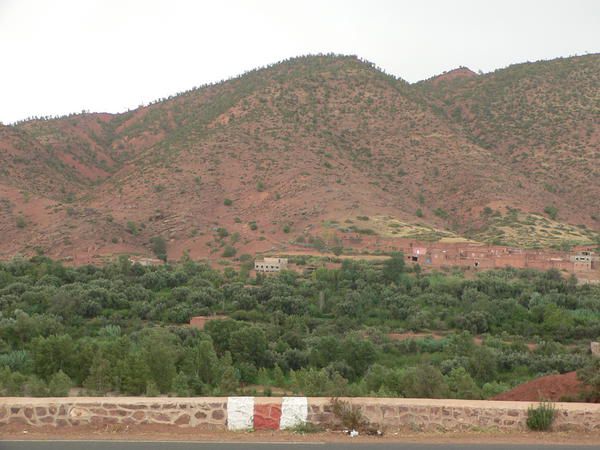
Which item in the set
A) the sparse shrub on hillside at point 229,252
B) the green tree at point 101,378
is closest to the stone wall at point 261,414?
the green tree at point 101,378

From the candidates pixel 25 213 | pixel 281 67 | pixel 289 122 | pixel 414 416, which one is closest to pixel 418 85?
pixel 281 67

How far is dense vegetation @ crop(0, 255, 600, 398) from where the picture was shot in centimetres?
1967

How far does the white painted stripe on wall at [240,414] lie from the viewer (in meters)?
9.40

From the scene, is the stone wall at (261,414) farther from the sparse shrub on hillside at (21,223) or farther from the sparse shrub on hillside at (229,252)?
the sparse shrub on hillside at (21,223)

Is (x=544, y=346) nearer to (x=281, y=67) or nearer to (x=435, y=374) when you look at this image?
(x=435, y=374)

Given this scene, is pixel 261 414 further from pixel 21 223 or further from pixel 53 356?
pixel 21 223

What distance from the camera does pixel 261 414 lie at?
9492mm

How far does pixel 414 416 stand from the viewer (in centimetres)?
953

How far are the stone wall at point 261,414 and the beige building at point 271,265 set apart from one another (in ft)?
103

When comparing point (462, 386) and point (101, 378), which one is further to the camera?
point (462, 386)

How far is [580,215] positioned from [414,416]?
5304cm

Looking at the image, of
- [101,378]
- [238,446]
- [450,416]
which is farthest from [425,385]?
[238,446]

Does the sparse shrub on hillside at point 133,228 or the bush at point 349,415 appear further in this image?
the sparse shrub on hillside at point 133,228

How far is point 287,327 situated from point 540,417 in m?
22.2
